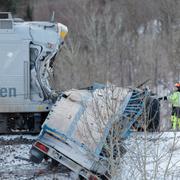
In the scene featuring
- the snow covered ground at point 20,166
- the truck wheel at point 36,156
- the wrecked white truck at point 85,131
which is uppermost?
the wrecked white truck at point 85,131

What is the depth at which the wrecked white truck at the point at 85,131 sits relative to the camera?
11.7 meters

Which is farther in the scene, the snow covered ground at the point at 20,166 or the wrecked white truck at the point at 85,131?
the snow covered ground at the point at 20,166

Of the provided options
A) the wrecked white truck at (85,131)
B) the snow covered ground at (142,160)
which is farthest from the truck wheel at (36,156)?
the snow covered ground at (142,160)

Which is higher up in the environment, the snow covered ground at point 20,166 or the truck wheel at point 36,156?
the truck wheel at point 36,156

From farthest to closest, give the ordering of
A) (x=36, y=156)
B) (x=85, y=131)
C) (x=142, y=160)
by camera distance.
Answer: (x=36, y=156)
(x=85, y=131)
(x=142, y=160)

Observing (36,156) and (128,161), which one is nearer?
(128,161)

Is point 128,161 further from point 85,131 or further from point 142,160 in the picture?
point 85,131

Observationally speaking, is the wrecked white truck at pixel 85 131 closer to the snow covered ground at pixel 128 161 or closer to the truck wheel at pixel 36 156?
the truck wheel at pixel 36 156

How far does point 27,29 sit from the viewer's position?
53.1ft

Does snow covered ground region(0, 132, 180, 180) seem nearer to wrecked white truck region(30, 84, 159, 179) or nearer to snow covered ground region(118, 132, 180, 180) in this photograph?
snow covered ground region(118, 132, 180, 180)

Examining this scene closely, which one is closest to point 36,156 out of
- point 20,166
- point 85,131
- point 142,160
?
point 20,166

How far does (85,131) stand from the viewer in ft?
39.3

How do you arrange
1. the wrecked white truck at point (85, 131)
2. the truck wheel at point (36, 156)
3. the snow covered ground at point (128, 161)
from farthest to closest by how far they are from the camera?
1. the truck wheel at point (36, 156)
2. the wrecked white truck at point (85, 131)
3. the snow covered ground at point (128, 161)

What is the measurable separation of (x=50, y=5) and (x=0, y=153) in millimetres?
36137
